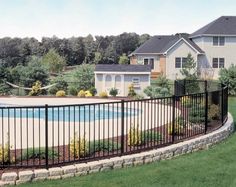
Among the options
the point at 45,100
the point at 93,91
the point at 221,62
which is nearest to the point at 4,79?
the point at 45,100

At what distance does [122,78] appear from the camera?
1062 inches

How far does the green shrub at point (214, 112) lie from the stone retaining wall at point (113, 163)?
1704 mm

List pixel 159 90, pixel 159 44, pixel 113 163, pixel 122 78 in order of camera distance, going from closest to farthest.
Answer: pixel 113 163, pixel 159 90, pixel 122 78, pixel 159 44

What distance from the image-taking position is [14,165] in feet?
24.8

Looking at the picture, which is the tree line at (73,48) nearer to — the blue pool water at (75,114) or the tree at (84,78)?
the tree at (84,78)

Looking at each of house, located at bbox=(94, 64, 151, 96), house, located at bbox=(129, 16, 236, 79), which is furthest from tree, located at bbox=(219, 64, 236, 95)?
house, located at bbox=(129, 16, 236, 79)

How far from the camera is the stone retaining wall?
23.2ft

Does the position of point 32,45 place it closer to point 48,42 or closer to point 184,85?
point 48,42

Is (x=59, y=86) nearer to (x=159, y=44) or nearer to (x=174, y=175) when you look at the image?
(x=174, y=175)

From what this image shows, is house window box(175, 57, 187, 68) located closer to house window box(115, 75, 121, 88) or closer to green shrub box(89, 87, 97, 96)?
house window box(115, 75, 121, 88)

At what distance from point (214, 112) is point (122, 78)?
48.3ft

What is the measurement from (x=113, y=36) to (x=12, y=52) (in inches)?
944

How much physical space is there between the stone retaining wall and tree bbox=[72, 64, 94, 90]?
17895 millimetres

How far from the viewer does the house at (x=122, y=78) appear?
87.7ft
